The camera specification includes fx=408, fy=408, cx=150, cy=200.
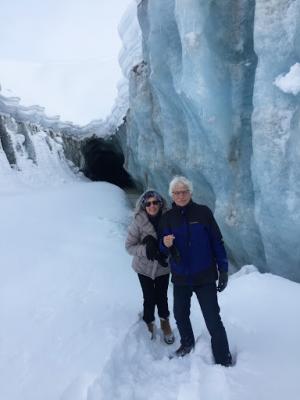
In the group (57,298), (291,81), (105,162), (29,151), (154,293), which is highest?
(291,81)

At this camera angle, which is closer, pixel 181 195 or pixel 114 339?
pixel 181 195

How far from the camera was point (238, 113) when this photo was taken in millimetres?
5453

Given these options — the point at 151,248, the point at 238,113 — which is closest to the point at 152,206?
the point at 151,248

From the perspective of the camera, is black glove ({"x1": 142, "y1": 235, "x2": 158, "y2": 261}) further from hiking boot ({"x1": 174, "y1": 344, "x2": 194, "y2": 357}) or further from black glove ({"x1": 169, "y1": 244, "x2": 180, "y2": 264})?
hiking boot ({"x1": 174, "y1": 344, "x2": 194, "y2": 357})

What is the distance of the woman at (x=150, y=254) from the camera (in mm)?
3307

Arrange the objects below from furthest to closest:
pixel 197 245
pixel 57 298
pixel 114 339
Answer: pixel 57 298, pixel 114 339, pixel 197 245

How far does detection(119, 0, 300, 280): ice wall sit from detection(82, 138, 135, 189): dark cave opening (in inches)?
530

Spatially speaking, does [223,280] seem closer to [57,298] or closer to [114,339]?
[114,339]

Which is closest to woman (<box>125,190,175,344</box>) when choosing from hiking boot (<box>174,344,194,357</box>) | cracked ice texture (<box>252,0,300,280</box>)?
hiking boot (<box>174,344,194,357</box>)

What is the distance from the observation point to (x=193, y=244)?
2.89m

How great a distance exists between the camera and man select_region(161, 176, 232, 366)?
2895 mm

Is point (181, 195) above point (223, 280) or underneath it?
above

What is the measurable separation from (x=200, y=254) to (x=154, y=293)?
98 centimetres

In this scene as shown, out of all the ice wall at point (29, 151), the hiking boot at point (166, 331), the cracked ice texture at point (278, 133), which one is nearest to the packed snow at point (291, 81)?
the cracked ice texture at point (278, 133)
